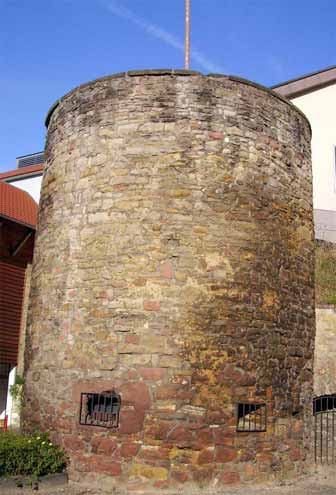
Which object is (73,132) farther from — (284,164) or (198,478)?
(198,478)

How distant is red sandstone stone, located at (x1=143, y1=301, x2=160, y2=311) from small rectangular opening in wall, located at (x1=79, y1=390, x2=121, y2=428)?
3.87ft

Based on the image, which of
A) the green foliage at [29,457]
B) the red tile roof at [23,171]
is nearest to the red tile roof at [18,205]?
the red tile roof at [23,171]

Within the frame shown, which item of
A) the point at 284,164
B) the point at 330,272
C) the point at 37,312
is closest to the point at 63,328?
the point at 37,312

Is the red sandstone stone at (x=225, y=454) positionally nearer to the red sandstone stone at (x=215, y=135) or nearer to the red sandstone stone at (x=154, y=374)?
the red sandstone stone at (x=154, y=374)

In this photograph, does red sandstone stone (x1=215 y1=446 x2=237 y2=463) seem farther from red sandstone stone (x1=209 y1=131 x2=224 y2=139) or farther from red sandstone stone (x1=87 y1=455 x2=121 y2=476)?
red sandstone stone (x1=209 y1=131 x2=224 y2=139)

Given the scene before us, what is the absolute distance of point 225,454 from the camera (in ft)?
23.2

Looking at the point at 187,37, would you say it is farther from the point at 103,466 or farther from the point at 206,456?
the point at 103,466

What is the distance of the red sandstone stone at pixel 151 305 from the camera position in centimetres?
741

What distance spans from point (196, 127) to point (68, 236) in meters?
2.46

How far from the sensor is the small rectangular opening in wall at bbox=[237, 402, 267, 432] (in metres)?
7.36

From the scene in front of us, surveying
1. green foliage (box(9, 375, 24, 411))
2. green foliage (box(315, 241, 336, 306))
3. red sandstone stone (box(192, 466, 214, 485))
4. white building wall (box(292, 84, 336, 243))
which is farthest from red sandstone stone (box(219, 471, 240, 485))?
white building wall (box(292, 84, 336, 243))

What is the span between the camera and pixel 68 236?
8.19 metres

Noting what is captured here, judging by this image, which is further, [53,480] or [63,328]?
[63,328]

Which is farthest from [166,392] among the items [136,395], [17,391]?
[17,391]
